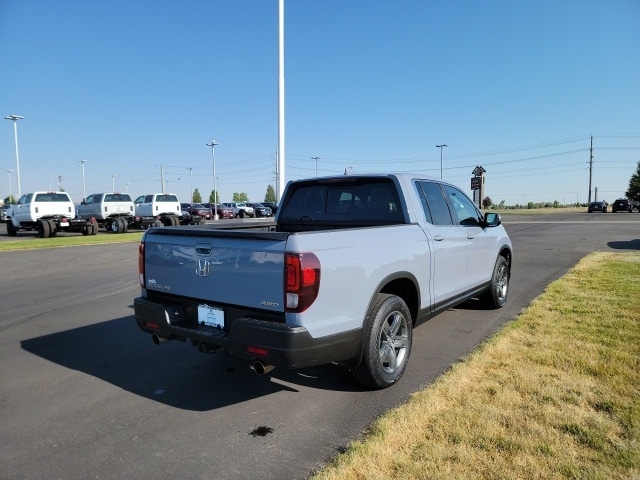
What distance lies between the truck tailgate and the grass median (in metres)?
1.19

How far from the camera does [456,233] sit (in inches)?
198

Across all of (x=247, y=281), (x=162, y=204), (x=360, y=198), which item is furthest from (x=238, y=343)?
(x=162, y=204)

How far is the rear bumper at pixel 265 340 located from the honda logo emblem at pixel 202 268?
0.37m

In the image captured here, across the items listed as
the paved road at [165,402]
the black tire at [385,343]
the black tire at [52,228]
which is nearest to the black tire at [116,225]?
the black tire at [52,228]

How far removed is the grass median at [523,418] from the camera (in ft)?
8.39

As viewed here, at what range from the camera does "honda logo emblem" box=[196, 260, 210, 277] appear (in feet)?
11.4

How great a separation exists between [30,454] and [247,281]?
1749 millimetres

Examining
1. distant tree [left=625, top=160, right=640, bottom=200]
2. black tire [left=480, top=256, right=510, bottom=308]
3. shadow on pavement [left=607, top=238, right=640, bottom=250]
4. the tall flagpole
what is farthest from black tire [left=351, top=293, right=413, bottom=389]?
distant tree [left=625, top=160, right=640, bottom=200]

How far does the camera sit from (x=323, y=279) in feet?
10.1

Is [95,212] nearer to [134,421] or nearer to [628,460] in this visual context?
[134,421]

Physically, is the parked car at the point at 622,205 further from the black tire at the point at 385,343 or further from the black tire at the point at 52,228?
the black tire at the point at 385,343

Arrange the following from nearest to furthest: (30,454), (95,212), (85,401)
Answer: (30,454) → (85,401) → (95,212)

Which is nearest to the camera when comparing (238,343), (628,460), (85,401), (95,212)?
(628,460)

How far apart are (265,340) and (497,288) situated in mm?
4443
